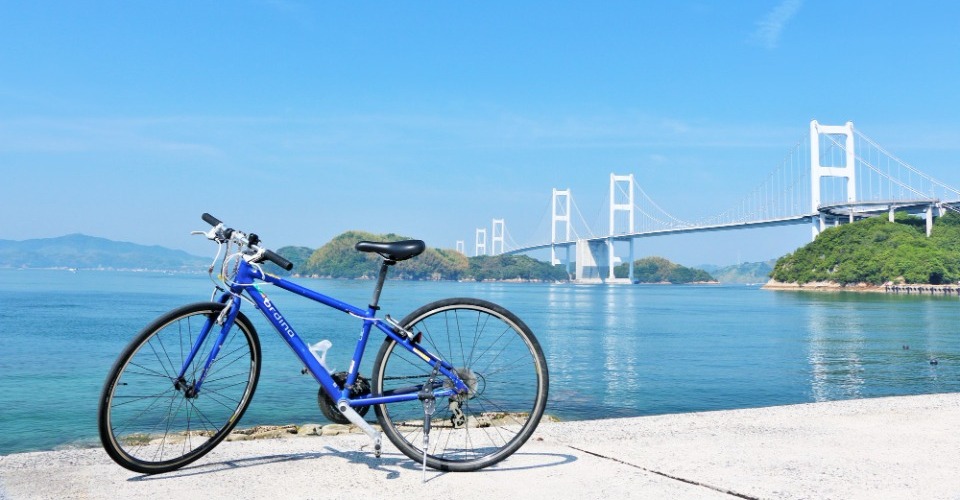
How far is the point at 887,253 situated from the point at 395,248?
90.6 metres

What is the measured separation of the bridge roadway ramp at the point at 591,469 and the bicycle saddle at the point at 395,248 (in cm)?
99

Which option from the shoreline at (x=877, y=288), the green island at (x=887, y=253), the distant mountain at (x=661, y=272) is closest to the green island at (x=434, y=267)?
the distant mountain at (x=661, y=272)

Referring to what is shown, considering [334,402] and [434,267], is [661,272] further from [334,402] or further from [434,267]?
[334,402]

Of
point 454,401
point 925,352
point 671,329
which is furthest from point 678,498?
point 671,329

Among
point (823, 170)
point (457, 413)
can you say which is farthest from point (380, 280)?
point (823, 170)

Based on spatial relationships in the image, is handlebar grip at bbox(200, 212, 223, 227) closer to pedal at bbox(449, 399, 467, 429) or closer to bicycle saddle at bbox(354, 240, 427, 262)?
bicycle saddle at bbox(354, 240, 427, 262)

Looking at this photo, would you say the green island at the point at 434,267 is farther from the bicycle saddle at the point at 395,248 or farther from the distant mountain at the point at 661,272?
the bicycle saddle at the point at 395,248

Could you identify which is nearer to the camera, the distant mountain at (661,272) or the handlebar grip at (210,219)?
the handlebar grip at (210,219)

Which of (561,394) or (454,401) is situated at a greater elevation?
(454,401)

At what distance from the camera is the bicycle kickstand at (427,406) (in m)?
3.57

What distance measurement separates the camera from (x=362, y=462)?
395 centimetres

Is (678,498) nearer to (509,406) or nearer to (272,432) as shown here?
(272,432)

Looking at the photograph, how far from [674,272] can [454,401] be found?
627 ft

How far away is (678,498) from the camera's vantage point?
3295 millimetres
